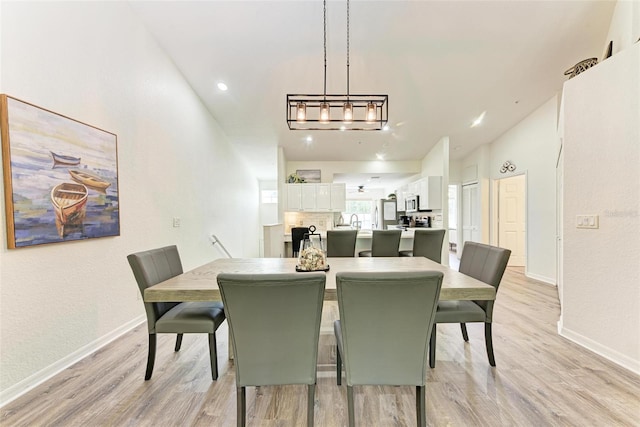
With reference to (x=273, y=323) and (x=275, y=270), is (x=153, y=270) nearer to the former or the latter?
(x=275, y=270)

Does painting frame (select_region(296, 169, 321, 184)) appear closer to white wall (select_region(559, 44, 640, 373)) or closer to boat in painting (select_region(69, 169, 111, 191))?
boat in painting (select_region(69, 169, 111, 191))

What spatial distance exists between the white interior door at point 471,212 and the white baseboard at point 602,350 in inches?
154

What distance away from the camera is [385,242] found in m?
3.44

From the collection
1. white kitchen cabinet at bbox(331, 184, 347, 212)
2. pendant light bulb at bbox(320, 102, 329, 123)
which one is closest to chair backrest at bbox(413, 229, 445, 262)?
pendant light bulb at bbox(320, 102, 329, 123)

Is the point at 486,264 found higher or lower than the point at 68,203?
lower

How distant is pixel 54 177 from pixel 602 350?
4.60 metres

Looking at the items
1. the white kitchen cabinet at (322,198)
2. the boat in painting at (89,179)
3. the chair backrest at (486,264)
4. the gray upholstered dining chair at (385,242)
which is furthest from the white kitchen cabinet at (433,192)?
the boat in painting at (89,179)

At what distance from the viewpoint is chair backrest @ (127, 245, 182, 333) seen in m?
1.71

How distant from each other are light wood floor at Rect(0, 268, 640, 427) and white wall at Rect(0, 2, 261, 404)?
0.33 metres

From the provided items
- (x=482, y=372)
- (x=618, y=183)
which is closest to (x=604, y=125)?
(x=618, y=183)

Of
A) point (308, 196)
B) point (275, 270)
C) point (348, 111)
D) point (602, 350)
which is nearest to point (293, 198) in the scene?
point (308, 196)

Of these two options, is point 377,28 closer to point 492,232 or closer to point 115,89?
point 115,89

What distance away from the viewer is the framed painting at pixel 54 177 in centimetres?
170

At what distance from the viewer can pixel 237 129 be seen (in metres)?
5.36
